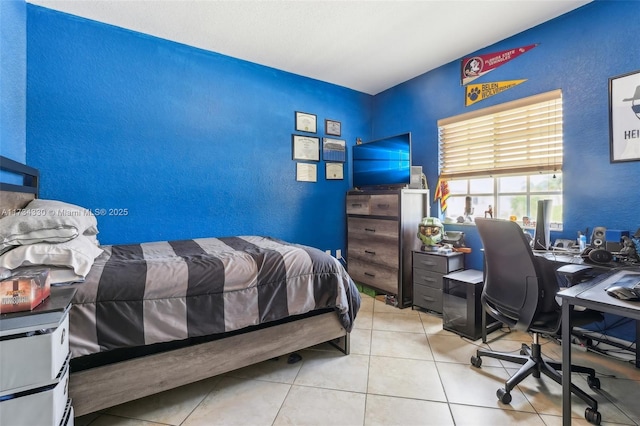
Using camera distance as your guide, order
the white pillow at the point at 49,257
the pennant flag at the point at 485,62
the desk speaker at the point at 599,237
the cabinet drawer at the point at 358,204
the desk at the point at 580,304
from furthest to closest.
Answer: the cabinet drawer at the point at 358,204 → the pennant flag at the point at 485,62 → the desk speaker at the point at 599,237 → the white pillow at the point at 49,257 → the desk at the point at 580,304

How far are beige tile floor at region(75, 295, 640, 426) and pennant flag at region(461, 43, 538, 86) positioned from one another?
255cm

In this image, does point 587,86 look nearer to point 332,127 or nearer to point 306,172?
point 332,127

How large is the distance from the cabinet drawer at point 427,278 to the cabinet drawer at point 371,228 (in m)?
0.40

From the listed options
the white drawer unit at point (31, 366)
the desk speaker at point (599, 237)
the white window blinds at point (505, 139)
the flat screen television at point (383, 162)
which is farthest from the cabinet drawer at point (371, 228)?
the white drawer unit at point (31, 366)

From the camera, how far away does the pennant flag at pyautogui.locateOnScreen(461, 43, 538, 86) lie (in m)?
2.71

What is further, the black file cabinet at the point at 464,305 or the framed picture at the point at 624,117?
the black file cabinet at the point at 464,305

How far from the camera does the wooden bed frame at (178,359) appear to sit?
1335 mm

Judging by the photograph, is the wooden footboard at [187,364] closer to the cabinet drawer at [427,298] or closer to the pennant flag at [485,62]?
the cabinet drawer at [427,298]

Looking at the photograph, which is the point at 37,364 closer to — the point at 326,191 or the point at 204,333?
the point at 204,333

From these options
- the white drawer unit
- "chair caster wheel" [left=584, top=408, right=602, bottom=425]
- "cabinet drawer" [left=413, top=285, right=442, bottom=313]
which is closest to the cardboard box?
the white drawer unit

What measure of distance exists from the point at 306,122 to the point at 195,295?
2639 millimetres

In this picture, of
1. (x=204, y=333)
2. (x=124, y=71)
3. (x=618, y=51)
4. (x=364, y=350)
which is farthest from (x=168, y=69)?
(x=618, y=51)

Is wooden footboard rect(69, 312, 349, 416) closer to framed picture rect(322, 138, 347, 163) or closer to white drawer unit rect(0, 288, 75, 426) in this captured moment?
white drawer unit rect(0, 288, 75, 426)

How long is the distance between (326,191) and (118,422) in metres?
2.92
